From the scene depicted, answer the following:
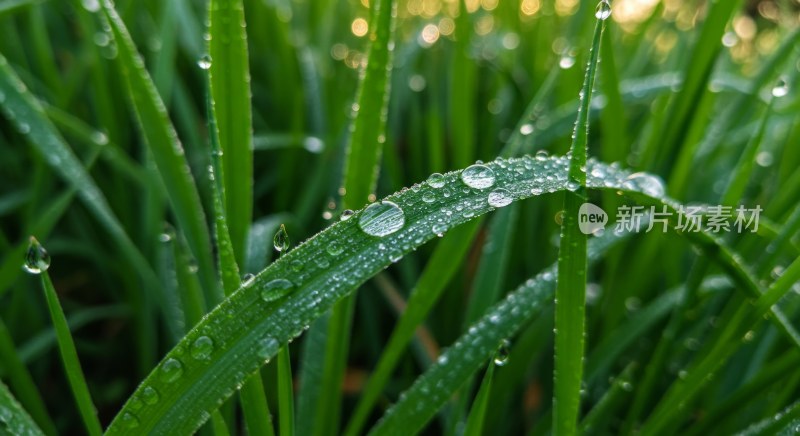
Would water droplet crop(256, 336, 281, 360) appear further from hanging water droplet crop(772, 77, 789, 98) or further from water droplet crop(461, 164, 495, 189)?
hanging water droplet crop(772, 77, 789, 98)

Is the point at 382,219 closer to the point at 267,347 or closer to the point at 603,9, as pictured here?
the point at 267,347

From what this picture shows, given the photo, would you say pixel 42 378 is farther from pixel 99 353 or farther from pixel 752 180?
pixel 752 180

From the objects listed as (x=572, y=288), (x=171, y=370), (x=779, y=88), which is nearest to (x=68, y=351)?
(x=171, y=370)

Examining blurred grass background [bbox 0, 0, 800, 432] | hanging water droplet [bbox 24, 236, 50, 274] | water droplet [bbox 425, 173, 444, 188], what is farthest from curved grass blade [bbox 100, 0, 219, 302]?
water droplet [bbox 425, 173, 444, 188]

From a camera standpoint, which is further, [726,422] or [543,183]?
[726,422]

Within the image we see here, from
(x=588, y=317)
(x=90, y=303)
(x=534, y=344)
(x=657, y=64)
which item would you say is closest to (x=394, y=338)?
(x=534, y=344)

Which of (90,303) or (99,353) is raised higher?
(90,303)
